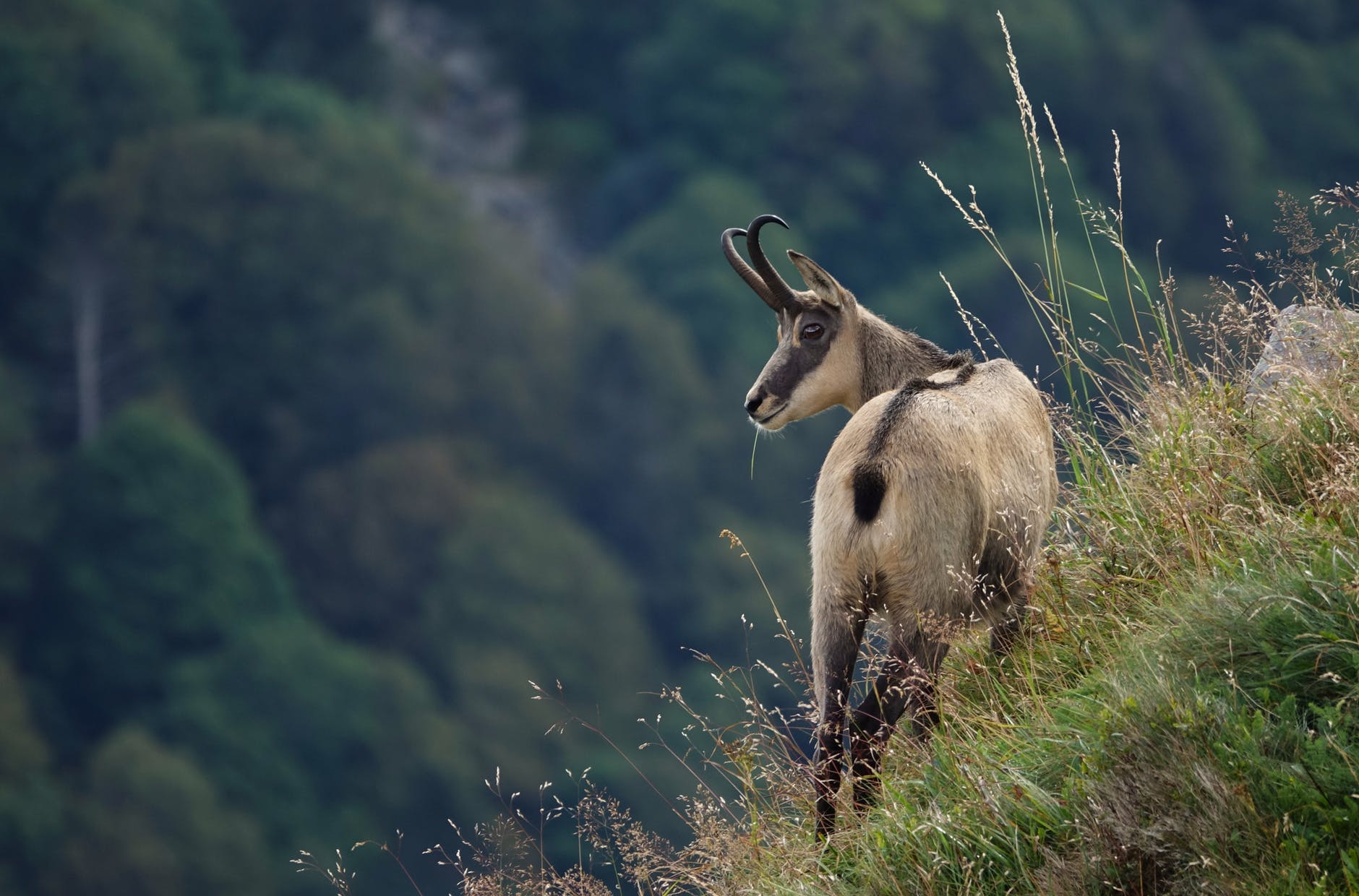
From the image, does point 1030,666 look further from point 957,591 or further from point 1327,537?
point 1327,537

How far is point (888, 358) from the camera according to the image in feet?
23.3

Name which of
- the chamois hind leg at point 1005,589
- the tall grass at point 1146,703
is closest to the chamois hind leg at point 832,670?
the tall grass at point 1146,703

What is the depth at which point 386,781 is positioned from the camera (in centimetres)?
5603

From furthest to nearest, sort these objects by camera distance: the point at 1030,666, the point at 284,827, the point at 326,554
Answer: the point at 326,554
the point at 284,827
the point at 1030,666

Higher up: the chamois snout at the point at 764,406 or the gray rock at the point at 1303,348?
the gray rock at the point at 1303,348

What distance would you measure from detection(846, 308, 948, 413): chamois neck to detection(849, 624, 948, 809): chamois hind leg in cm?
222

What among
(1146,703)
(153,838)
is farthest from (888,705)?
(153,838)

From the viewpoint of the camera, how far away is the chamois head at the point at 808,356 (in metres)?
7.11

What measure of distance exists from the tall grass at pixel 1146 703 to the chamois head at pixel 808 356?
3.88ft

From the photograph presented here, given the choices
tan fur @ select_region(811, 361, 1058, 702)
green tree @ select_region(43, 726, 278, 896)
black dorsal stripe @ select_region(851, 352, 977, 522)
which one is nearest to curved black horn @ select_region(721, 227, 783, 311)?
black dorsal stripe @ select_region(851, 352, 977, 522)

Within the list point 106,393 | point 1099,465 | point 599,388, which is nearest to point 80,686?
point 106,393

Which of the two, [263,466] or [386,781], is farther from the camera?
[263,466]

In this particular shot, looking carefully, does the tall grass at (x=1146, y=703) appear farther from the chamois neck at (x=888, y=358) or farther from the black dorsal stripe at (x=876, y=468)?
the chamois neck at (x=888, y=358)

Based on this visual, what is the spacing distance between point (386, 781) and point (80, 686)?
13.9 m
